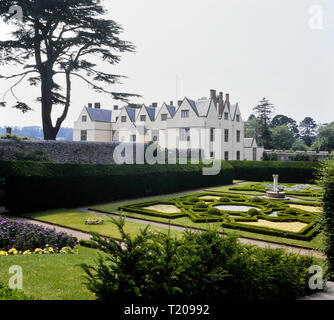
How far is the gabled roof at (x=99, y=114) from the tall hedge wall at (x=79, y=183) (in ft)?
79.9

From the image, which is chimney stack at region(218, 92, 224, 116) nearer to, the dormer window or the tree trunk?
the dormer window

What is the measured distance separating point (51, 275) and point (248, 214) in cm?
1051

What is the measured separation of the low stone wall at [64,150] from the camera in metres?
18.8

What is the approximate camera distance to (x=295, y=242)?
1045cm

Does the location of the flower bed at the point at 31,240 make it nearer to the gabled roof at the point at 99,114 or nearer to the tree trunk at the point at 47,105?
the tree trunk at the point at 47,105

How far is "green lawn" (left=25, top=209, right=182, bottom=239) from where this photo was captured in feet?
36.8

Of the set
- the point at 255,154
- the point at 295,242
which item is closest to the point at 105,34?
the point at 295,242

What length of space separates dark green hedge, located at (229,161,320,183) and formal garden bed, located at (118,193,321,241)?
1250 centimetres

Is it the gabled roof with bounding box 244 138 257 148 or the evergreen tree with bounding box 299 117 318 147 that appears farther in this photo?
the evergreen tree with bounding box 299 117 318 147

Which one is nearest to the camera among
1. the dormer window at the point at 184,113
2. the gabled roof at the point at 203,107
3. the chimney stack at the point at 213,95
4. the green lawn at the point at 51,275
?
the green lawn at the point at 51,275

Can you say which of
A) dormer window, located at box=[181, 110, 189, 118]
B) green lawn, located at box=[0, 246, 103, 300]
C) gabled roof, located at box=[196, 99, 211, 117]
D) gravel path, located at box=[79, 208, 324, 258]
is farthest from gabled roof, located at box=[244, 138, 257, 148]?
green lawn, located at box=[0, 246, 103, 300]

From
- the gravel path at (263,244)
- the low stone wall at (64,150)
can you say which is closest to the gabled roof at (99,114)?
the low stone wall at (64,150)
